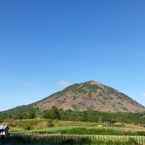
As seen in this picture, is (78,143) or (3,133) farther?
(3,133)

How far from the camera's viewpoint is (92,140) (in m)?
82.1

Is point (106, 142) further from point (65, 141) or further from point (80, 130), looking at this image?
point (80, 130)

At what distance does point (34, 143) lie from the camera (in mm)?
79500

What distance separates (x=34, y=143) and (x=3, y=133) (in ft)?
67.6

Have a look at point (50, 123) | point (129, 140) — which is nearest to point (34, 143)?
point (129, 140)

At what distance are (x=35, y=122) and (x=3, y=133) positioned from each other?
57689 mm

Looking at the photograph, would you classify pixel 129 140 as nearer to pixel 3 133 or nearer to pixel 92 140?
pixel 92 140

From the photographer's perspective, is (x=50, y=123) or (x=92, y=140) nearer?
(x=92, y=140)

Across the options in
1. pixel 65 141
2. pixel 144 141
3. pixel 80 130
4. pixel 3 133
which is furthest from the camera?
pixel 80 130

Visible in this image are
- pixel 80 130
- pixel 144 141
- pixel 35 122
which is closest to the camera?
pixel 144 141

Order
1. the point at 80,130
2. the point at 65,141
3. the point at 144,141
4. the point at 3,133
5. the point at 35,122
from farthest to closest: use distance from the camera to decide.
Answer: the point at 35,122, the point at 80,130, the point at 3,133, the point at 65,141, the point at 144,141

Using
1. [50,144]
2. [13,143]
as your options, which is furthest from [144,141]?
[13,143]

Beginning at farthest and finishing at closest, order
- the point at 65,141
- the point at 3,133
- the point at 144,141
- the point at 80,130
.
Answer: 1. the point at 80,130
2. the point at 3,133
3. the point at 65,141
4. the point at 144,141

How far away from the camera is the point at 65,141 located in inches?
3194
